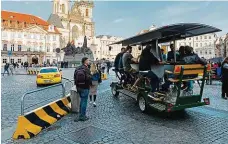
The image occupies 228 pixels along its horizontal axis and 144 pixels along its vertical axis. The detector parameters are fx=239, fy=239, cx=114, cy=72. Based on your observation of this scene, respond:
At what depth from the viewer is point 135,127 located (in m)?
6.62

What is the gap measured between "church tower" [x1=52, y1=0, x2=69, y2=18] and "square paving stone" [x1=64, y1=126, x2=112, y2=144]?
114m

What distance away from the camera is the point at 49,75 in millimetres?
19859

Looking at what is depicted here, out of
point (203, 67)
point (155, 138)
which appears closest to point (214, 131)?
point (155, 138)

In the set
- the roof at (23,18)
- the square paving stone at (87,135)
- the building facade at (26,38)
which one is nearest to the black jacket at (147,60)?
the square paving stone at (87,135)

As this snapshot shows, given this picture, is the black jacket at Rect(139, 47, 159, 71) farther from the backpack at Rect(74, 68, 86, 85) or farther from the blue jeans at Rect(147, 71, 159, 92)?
the backpack at Rect(74, 68, 86, 85)

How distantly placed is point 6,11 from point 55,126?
88752mm

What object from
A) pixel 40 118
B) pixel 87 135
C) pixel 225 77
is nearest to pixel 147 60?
pixel 87 135

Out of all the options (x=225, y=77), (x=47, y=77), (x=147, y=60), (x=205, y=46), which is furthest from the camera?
(x=205, y=46)

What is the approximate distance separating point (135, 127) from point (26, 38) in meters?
84.1

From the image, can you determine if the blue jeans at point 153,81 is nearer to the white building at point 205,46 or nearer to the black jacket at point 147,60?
the black jacket at point 147,60

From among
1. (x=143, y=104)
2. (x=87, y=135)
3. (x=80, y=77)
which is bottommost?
(x=87, y=135)

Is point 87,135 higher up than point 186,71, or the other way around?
point 186,71

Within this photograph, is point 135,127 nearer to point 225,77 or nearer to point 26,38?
point 225,77

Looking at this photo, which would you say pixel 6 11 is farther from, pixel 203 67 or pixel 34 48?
pixel 203 67
